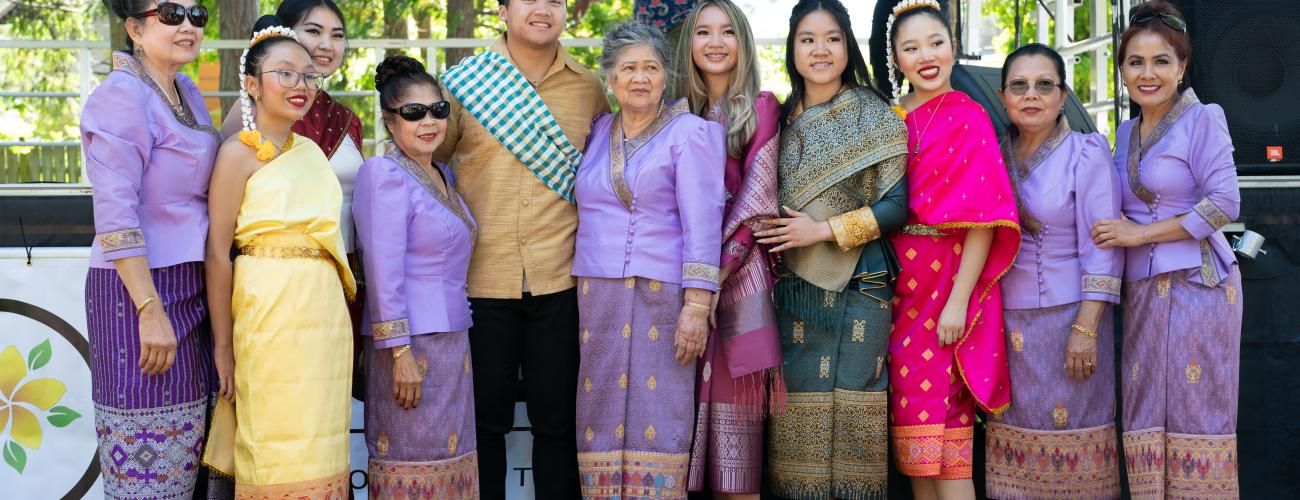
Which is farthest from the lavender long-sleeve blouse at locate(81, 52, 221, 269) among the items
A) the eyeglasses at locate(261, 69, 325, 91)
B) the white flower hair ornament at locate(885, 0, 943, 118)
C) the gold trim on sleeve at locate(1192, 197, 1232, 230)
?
the gold trim on sleeve at locate(1192, 197, 1232, 230)

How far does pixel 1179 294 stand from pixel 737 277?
1.20 meters

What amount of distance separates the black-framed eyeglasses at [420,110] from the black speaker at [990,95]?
1.76m

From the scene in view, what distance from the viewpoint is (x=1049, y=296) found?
9.95ft

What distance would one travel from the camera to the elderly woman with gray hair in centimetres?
288

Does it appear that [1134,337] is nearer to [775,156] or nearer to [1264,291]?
[1264,291]

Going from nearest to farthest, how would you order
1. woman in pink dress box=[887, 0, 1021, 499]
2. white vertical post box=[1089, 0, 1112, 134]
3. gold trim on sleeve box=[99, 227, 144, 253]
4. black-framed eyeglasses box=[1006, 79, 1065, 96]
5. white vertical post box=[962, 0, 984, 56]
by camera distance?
gold trim on sleeve box=[99, 227, 144, 253], woman in pink dress box=[887, 0, 1021, 499], black-framed eyeglasses box=[1006, 79, 1065, 96], white vertical post box=[962, 0, 984, 56], white vertical post box=[1089, 0, 1112, 134]

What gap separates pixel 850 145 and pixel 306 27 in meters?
1.54

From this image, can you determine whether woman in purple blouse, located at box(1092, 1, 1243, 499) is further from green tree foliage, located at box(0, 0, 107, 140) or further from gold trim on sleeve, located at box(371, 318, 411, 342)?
green tree foliage, located at box(0, 0, 107, 140)

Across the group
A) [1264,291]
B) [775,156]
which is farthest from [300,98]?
[1264,291]

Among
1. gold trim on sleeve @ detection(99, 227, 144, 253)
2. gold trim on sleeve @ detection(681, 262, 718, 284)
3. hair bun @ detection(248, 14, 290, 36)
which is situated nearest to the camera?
gold trim on sleeve @ detection(99, 227, 144, 253)

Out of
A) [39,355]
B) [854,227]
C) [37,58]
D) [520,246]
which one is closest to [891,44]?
[854,227]

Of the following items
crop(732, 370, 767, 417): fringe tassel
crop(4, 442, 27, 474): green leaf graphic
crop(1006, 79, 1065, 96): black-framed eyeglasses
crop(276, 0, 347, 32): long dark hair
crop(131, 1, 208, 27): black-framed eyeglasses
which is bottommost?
crop(4, 442, 27, 474): green leaf graphic

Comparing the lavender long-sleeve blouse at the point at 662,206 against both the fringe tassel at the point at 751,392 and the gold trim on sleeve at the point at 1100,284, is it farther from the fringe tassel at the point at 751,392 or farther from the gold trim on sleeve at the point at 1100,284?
the gold trim on sleeve at the point at 1100,284

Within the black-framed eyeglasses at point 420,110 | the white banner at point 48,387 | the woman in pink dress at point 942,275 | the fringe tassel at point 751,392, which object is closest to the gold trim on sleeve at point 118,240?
the black-framed eyeglasses at point 420,110
